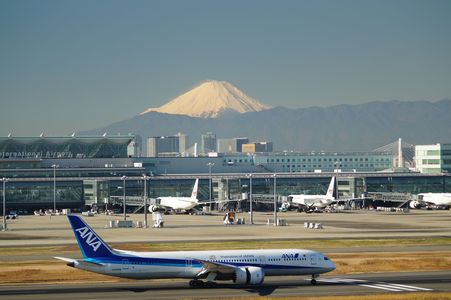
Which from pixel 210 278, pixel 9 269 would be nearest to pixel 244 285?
pixel 210 278

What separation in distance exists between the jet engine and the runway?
0.65m

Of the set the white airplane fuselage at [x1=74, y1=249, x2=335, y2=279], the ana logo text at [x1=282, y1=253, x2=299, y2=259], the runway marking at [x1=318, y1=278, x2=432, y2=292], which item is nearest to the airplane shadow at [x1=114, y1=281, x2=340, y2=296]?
the white airplane fuselage at [x1=74, y1=249, x2=335, y2=279]

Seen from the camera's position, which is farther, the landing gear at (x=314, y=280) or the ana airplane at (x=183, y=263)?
the landing gear at (x=314, y=280)

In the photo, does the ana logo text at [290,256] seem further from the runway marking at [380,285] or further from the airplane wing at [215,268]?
the airplane wing at [215,268]

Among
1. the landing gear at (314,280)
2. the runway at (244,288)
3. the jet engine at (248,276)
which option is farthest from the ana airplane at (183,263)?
the landing gear at (314,280)

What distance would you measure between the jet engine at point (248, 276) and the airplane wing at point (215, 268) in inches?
22.7

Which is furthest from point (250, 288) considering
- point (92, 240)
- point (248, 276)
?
point (92, 240)

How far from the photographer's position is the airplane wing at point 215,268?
78188 millimetres

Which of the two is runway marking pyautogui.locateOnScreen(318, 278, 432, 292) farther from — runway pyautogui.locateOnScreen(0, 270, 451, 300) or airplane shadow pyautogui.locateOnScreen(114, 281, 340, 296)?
airplane shadow pyautogui.locateOnScreen(114, 281, 340, 296)

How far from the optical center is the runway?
75.1 meters

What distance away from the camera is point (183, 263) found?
78750 mm

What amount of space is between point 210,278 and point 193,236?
2365 inches

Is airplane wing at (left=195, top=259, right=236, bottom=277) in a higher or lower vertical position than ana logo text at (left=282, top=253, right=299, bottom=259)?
lower

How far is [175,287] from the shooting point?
7962 centimetres
